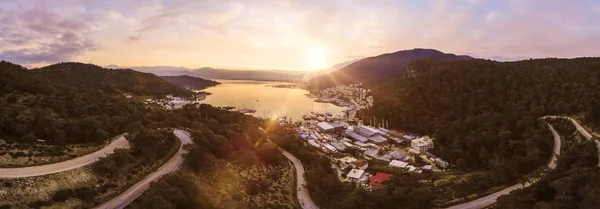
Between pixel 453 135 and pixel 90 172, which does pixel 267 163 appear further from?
pixel 453 135

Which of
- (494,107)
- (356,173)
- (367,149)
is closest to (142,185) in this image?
(356,173)

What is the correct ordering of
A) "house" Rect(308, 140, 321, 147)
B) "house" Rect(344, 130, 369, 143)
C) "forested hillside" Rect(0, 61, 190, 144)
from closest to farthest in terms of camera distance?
1. "forested hillside" Rect(0, 61, 190, 144)
2. "house" Rect(308, 140, 321, 147)
3. "house" Rect(344, 130, 369, 143)

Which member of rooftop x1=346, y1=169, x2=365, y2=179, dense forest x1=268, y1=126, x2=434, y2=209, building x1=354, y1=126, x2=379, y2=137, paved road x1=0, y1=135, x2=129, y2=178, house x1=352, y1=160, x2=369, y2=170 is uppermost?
paved road x1=0, y1=135, x2=129, y2=178

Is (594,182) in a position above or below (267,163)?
above

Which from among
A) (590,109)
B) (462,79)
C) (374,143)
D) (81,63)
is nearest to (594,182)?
(590,109)

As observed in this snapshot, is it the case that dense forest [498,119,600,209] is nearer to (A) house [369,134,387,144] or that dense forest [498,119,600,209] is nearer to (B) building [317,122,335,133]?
(A) house [369,134,387,144]

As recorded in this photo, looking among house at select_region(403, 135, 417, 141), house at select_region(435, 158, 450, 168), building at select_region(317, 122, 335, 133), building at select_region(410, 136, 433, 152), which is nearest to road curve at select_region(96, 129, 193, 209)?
house at select_region(435, 158, 450, 168)

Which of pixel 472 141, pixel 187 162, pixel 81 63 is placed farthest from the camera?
pixel 81 63
